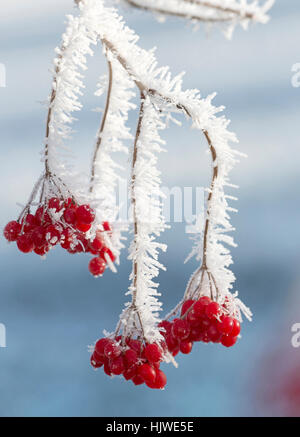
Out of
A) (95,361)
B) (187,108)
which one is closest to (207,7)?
(187,108)

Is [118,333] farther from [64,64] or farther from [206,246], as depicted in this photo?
[64,64]

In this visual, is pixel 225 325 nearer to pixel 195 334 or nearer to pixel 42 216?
pixel 195 334

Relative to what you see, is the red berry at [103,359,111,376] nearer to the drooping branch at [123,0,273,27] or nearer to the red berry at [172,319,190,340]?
the red berry at [172,319,190,340]

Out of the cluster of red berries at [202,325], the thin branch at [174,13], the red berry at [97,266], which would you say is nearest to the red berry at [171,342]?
the cluster of red berries at [202,325]

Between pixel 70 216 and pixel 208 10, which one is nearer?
pixel 208 10

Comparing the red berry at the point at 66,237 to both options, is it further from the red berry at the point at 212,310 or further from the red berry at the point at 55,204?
the red berry at the point at 212,310

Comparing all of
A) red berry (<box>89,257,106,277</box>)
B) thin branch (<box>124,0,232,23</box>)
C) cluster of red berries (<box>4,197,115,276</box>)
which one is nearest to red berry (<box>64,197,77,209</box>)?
cluster of red berries (<box>4,197,115,276</box>)
